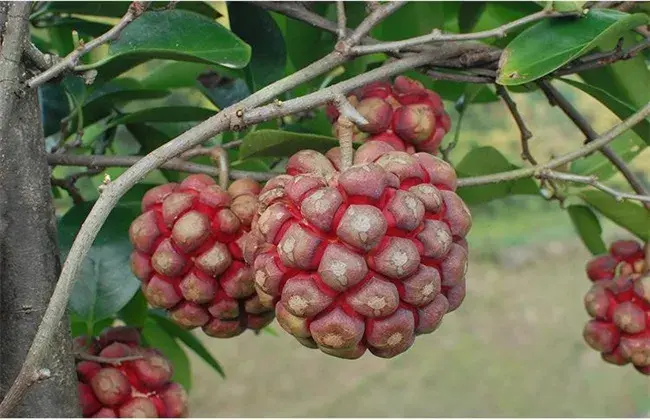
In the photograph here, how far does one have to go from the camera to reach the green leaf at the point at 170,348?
5.14ft

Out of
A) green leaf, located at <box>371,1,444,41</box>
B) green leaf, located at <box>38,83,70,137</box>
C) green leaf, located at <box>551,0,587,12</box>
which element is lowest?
green leaf, located at <box>38,83,70,137</box>

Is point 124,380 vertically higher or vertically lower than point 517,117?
lower

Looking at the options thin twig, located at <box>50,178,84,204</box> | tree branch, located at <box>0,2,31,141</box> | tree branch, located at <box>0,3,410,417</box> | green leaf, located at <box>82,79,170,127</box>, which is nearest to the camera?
tree branch, located at <box>0,3,410,417</box>

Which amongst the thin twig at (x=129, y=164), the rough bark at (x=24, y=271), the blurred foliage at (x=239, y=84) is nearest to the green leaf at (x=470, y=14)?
the blurred foliage at (x=239, y=84)

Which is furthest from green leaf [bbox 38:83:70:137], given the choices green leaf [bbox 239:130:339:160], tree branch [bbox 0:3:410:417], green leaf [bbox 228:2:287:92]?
tree branch [bbox 0:3:410:417]

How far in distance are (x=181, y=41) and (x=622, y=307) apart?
0.67 m

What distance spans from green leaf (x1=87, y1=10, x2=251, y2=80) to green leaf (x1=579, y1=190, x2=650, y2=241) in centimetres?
56

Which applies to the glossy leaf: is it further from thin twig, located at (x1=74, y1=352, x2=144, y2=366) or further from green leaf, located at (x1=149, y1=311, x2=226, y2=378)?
thin twig, located at (x1=74, y1=352, x2=144, y2=366)

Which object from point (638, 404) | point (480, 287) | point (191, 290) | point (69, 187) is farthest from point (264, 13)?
point (480, 287)

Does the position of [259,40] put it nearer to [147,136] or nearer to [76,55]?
[147,136]

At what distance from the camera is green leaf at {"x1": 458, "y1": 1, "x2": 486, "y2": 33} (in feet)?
4.73

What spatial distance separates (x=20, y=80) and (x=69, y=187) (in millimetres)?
348

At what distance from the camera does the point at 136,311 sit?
1327mm

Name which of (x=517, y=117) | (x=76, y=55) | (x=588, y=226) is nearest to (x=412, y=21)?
(x=517, y=117)
